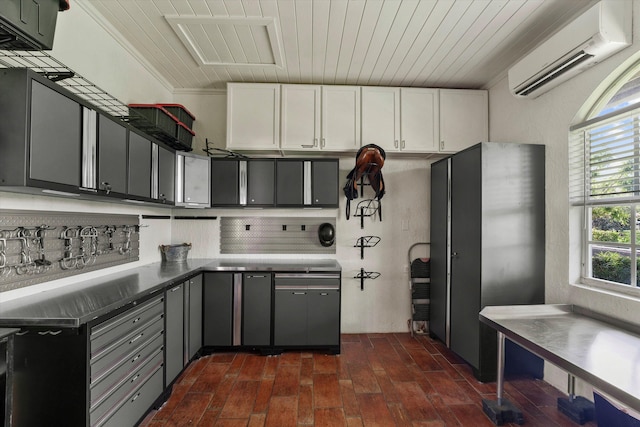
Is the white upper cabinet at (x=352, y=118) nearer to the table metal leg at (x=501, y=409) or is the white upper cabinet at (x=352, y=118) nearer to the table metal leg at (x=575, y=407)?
the table metal leg at (x=501, y=409)

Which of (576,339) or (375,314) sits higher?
(576,339)

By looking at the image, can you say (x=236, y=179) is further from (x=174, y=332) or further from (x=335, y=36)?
(x=335, y=36)

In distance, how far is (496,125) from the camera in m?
3.38

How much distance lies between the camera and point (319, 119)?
3.38 meters

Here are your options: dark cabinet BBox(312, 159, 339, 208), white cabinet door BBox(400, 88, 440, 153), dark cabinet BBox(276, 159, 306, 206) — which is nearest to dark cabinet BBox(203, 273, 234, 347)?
dark cabinet BBox(276, 159, 306, 206)

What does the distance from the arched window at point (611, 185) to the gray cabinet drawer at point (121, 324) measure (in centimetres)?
338

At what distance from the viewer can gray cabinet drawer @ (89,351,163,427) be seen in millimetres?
1655

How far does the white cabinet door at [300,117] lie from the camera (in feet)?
11.0

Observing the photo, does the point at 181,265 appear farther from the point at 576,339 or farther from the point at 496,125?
the point at 496,125

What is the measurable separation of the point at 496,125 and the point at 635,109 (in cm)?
144

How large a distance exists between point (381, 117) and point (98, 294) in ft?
10.2

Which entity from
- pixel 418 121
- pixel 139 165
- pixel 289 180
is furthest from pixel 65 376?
pixel 418 121

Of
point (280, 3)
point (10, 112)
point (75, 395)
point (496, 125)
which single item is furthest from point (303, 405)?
point (496, 125)

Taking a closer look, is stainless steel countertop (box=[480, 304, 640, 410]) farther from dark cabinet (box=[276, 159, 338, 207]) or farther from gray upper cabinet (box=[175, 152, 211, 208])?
gray upper cabinet (box=[175, 152, 211, 208])
